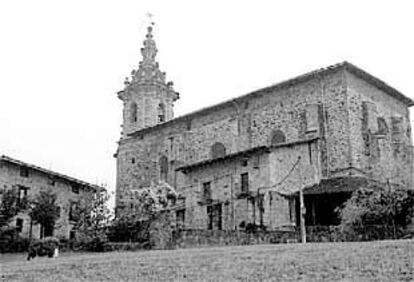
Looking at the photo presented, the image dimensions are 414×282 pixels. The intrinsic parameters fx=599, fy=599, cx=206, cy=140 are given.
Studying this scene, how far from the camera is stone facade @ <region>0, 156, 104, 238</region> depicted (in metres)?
44.8

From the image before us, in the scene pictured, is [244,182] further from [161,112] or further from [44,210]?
[161,112]

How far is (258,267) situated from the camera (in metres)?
15.0

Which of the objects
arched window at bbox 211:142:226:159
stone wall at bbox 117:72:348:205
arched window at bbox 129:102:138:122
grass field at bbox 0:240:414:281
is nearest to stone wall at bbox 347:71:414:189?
stone wall at bbox 117:72:348:205

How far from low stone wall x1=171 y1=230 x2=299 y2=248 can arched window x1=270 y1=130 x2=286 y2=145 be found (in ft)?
39.2

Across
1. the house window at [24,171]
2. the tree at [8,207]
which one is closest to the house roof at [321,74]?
the house window at [24,171]

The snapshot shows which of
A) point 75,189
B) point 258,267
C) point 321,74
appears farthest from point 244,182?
point 258,267

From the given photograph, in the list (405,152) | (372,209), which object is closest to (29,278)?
(372,209)

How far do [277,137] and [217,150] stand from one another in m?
5.95

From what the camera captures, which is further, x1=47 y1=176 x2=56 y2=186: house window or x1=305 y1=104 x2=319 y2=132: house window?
x1=47 y1=176 x2=56 y2=186: house window

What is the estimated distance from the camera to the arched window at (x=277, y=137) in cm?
4161

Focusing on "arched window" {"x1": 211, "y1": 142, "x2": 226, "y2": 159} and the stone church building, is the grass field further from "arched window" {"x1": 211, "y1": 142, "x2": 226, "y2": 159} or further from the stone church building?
"arched window" {"x1": 211, "y1": 142, "x2": 226, "y2": 159}

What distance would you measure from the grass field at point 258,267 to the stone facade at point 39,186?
27.3 metres

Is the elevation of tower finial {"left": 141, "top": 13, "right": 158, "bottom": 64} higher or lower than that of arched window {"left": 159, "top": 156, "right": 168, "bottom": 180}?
higher

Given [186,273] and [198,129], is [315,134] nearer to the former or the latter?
[198,129]
